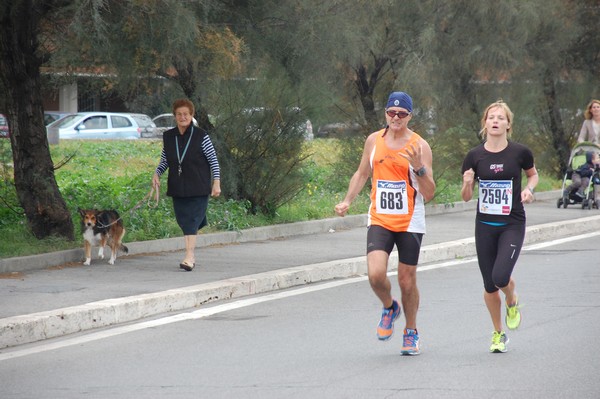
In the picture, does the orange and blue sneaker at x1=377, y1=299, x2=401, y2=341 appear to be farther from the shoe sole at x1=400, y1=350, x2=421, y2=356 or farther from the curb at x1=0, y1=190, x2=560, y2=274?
the curb at x1=0, y1=190, x2=560, y2=274

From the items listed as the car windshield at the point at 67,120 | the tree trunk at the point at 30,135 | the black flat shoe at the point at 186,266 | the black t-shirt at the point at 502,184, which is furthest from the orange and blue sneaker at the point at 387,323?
the car windshield at the point at 67,120

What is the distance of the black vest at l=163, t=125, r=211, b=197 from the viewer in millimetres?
12867

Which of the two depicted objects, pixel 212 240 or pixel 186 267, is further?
pixel 212 240

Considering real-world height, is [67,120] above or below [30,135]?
below

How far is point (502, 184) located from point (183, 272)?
509cm

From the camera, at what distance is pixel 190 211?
1292cm

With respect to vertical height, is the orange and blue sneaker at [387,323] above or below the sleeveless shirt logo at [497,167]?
below

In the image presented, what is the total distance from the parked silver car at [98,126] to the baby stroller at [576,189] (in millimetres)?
22343

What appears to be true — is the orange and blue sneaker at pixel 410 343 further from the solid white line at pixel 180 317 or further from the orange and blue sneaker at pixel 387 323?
the solid white line at pixel 180 317

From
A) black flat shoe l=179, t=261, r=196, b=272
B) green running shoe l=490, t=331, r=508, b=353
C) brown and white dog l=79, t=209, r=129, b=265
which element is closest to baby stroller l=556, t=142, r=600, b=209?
black flat shoe l=179, t=261, r=196, b=272

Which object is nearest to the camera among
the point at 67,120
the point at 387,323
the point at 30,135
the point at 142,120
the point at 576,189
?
the point at 387,323

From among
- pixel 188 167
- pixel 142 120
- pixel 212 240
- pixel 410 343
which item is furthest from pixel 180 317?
pixel 142 120

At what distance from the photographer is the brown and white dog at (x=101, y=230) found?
12.8 meters

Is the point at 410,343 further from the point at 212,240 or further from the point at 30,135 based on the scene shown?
the point at 212,240
